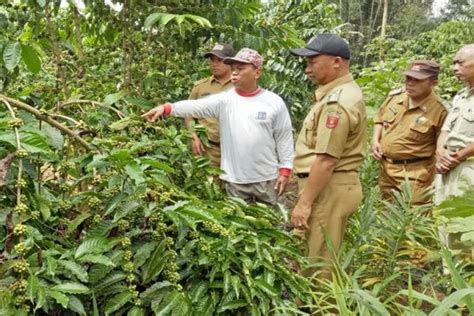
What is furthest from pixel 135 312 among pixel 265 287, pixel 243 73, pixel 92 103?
pixel 243 73

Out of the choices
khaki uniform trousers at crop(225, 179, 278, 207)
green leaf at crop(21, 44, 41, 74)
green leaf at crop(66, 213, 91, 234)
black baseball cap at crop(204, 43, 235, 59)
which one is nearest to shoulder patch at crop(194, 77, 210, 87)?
black baseball cap at crop(204, 43, 235, 59)

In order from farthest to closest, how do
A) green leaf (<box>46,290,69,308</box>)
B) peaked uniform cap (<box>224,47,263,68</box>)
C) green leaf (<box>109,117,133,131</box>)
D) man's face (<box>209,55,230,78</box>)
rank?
man's face (<box>209,55,230,78</box>) → peaked uniform cap (<box>224,47,263,68</box>) → green leaf (<box>109,117,133,131</box>) → green leaf (<box>46,290,69,308</box>)

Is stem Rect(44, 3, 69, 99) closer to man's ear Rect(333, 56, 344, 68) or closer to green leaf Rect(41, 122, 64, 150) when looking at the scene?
green leaf Rect(41, 122, 64, 150)

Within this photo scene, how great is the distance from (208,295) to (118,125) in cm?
68

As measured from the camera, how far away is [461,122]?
3.54m

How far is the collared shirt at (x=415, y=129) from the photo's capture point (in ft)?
13.0

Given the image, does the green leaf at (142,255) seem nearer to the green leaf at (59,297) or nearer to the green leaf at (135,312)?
the green leaf at (135,312)

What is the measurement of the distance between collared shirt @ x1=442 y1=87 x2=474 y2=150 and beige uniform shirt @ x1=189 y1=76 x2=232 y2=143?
4.99 feet

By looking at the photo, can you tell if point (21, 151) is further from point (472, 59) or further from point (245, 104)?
point (472, 59)

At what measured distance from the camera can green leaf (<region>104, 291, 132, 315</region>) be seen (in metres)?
1.53

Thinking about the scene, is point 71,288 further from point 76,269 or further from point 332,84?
point 332,84

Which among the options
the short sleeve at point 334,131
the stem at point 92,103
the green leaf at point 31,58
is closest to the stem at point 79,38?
the green leaf at point 31,58

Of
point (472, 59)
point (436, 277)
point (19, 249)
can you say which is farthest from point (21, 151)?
point (472, 59)

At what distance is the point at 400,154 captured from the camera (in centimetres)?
404
